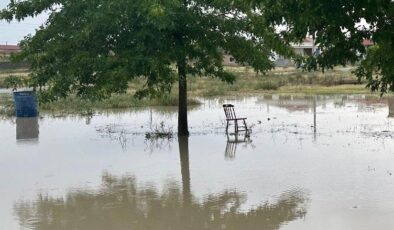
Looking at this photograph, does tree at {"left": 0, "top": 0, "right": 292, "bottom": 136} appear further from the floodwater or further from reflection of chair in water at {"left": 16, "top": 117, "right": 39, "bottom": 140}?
reflection of chair in water at {"left": 16, "top": 117, "right": 39, "bottom": 140}

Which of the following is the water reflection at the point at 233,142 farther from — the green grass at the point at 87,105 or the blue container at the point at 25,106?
the green grass at the point at 87,105

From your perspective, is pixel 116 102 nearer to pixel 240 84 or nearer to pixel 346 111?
pixel 346 111

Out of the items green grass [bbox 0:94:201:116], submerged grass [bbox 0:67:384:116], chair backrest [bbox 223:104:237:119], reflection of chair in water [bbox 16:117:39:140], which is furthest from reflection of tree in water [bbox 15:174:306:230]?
green grass [bbox 0:94:201:116]

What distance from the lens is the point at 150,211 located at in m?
7.88

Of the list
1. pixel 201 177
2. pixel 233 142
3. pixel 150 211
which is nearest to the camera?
pixel 150 211

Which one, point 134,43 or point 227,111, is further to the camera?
point 227,111

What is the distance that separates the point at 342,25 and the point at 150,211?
3962 mm

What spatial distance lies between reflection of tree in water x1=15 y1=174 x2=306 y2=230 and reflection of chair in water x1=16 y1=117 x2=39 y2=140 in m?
7.75

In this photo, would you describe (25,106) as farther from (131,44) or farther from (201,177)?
(201,177)

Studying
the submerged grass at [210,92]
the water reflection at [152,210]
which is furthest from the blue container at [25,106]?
the water reflection at [152,210]

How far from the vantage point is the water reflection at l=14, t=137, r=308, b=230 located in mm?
7250

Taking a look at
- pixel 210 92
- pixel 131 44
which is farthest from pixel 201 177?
pixel 210 92

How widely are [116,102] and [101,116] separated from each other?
450 cm

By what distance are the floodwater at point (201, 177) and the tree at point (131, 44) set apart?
1691 mm
